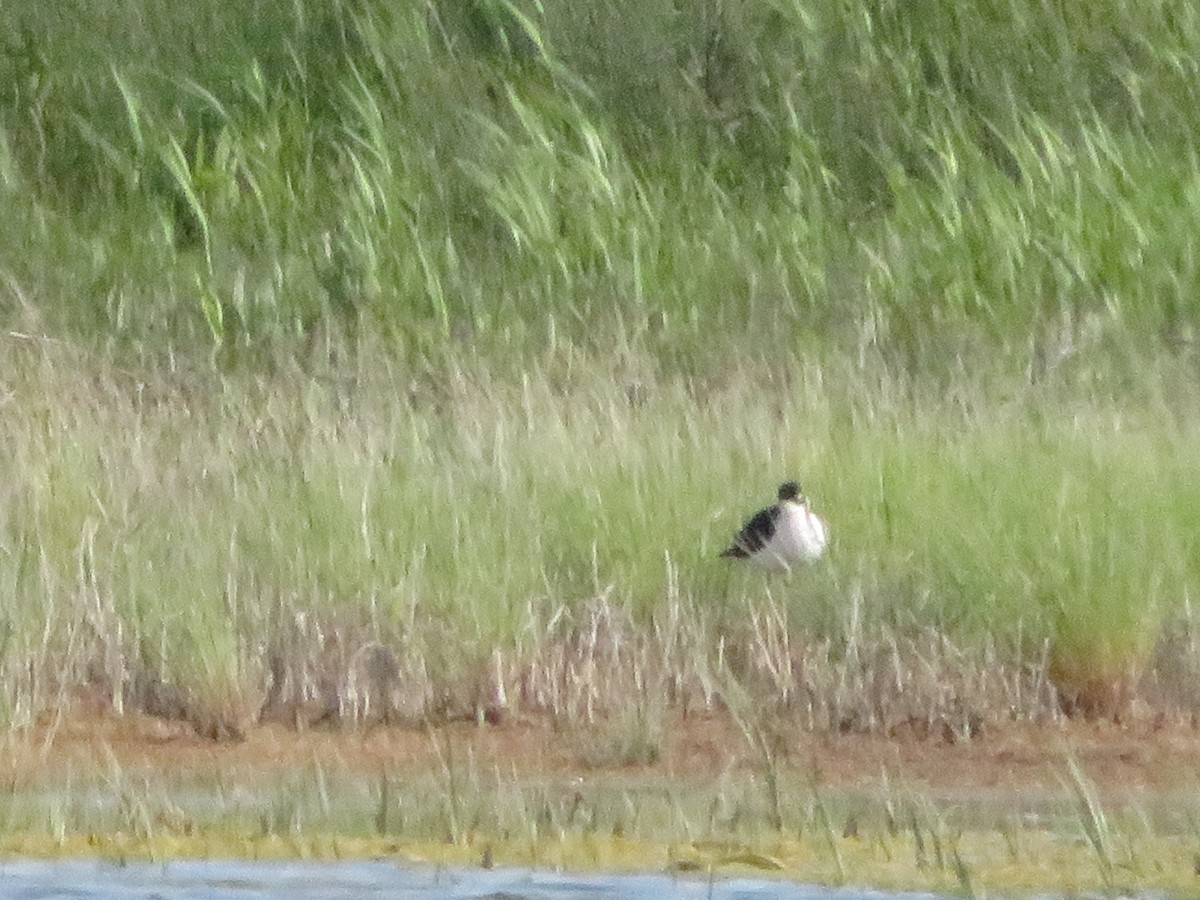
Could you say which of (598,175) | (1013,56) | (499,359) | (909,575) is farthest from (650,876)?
(1013,56)

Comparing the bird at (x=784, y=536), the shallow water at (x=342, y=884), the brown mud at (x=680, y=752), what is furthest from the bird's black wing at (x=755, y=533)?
the shallow water at (x=342, y=884)

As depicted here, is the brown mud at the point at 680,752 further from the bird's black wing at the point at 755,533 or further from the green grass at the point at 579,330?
the bird's black wing at the point at 755,533

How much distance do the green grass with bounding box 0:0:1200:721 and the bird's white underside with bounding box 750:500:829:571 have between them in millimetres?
86

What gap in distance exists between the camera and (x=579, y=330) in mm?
11727

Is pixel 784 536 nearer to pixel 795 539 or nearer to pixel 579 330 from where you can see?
pixel 795 539

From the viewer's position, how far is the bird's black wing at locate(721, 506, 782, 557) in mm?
8078

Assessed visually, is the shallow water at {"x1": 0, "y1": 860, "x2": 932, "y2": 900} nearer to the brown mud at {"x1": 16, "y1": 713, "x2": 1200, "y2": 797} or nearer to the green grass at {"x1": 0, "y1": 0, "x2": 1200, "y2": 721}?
the brown mud at {"x1": 16, "y1": 713, "x2": 1200, "y2": 797}

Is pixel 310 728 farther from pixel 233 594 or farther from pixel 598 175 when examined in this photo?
pixel 598 175

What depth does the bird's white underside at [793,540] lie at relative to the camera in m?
7.98

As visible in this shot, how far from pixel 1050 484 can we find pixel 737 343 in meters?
3.39

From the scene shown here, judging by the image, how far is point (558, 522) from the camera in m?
8.18

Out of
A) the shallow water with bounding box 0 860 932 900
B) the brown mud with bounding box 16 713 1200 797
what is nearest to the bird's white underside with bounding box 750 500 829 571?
the brown mud with bounding box 16 713 1200 797

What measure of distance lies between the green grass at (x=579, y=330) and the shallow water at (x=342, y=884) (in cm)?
140

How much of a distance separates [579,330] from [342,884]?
604 cm
